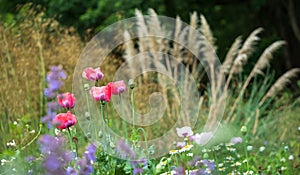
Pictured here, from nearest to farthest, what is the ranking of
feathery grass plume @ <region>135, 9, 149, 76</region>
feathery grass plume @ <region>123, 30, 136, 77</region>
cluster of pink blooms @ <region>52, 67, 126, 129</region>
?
cluster of pink blooms @ <region>52, 67, 126, 129</region> < feathery grass plume @ <region>123, 30, 136, 77</region> < feathery grass plume @ <region>135, 9, 149, 76</region>

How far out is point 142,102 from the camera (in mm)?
5922

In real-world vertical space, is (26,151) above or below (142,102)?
below

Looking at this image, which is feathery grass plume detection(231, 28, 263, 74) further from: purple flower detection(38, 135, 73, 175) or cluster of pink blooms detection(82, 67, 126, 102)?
purple flower detection(38, 135, 73, 175)

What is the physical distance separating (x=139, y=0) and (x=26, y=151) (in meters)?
3.93

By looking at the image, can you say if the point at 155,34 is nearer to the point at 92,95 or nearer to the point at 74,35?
the point at 74,35

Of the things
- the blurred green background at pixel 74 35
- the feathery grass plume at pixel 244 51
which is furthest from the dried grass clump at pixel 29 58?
the feathery grass plume at pixel 244 51

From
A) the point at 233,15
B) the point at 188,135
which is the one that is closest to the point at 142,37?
the point at 188,135

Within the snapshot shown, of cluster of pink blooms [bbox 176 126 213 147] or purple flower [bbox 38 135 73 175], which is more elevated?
cluster of pink blooms [bbox 176 126 213 147]

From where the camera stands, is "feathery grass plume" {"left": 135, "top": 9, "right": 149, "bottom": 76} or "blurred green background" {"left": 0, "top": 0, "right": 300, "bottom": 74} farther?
"blurred green background" {"left": 0, "top": 0, "right": 300, "bottom": 74}

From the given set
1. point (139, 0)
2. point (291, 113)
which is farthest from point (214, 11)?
point (291, 113)

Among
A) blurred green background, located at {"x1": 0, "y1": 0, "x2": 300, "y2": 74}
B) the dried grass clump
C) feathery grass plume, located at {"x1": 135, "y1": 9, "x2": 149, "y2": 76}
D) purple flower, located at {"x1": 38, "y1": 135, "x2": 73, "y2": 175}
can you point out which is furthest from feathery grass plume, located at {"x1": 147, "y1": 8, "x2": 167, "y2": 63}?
purple flower, located at {"x1": 38, "y1": 135, "x2": 73, "y2": 175}

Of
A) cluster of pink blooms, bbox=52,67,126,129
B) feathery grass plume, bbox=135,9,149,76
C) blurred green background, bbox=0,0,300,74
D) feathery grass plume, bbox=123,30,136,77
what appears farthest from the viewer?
blurred green background, bbox=0,0,300,74

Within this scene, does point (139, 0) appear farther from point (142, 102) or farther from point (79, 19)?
point (142, 102)

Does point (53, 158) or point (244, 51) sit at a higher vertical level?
point (244, 51)
